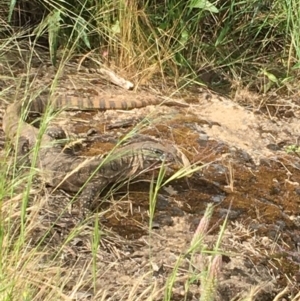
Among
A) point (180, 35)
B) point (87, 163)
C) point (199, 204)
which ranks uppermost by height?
point (87, 163)

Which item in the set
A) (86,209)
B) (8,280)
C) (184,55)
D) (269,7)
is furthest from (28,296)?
(269,7)

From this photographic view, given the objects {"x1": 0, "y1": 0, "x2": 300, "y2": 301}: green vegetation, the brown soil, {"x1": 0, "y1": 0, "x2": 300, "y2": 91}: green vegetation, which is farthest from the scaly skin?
{"x1": 0, "y1": 0, "x2": 300, "y2": 91}: green vegetation

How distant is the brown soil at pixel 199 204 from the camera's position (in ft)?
10.9

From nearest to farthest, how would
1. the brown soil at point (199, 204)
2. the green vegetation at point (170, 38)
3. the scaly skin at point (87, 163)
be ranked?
1. the brown soil at point (199, 204)
2. the scaly skin at point (87, 163)
3. the green vegetation at point (170, 38)

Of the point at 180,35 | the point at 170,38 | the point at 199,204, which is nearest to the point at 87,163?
the point at 199,204

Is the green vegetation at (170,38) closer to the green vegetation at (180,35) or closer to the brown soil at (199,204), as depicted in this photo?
the green vegetation at (180,35)

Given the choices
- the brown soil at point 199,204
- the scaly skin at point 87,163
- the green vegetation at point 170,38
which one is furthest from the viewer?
the green vegetation at point 170,38

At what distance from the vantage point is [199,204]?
3.98 metres

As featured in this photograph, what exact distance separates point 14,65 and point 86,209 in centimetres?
177

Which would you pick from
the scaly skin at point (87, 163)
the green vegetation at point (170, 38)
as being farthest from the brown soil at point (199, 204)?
the green vegetation at point (170, 38)

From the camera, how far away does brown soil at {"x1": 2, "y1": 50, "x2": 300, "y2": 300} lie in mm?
3316

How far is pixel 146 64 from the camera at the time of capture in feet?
17.4

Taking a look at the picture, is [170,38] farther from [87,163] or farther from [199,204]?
[87,163]

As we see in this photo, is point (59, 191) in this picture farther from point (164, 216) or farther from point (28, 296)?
point (28, 296)
